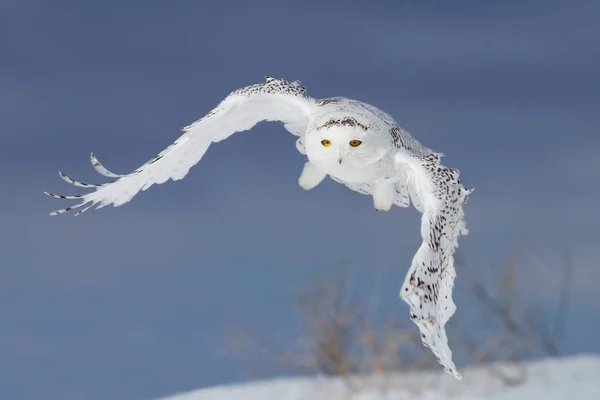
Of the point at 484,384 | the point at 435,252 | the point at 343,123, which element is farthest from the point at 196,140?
the point at 484,384

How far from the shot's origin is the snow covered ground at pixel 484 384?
5.20 metres

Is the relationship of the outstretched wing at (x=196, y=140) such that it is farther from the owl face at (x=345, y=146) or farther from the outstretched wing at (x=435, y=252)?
the outstretched wing at (x=435, y=252)

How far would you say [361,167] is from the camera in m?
3.26

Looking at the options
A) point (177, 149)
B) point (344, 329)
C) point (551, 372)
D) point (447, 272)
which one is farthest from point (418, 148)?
point (551, 372)

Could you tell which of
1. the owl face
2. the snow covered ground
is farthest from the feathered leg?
the snow covered ground

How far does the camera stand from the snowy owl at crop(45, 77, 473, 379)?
9.32ft

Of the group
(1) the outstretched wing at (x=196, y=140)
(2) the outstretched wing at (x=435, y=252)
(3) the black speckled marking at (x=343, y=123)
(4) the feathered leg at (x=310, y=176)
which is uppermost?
(1) the outstretched wing at (x=196, y=140)

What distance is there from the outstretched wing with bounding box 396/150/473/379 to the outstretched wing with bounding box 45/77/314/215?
0.58m

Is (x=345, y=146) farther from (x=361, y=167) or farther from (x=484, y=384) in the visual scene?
(x=484, y=384)

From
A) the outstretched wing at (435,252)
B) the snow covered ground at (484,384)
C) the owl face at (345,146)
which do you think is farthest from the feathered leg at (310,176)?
the snow covered ground at (484,384)

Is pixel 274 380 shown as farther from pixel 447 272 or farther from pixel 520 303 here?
pixel 447 272

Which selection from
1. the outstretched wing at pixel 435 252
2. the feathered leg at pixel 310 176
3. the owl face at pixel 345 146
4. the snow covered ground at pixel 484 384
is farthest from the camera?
the snow covered ground at pixel 484 384

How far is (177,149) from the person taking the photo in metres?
3.61

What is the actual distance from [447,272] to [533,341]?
2505mm
